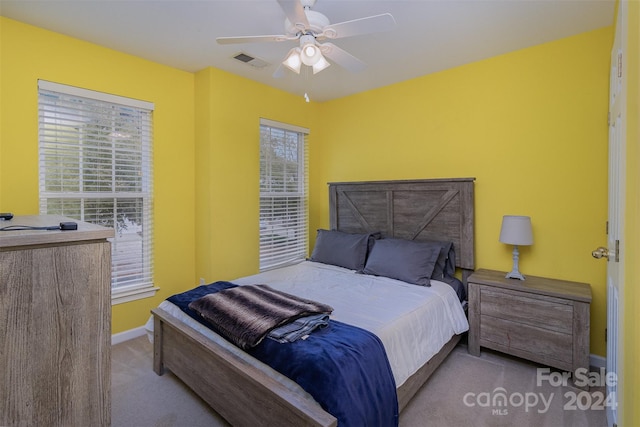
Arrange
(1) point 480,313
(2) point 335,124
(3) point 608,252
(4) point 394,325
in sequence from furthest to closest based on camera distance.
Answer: (2) point 335,124
(1) point 480,313
(4) point 394,325
(3) point 608,252

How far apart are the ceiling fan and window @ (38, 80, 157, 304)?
1.64m

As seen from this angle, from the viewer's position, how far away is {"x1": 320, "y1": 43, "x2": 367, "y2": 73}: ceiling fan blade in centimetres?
208

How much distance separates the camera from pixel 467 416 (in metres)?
2.01

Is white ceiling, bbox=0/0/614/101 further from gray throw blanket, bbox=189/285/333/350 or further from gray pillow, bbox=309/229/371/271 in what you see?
gray throw blanket, bbox=189/285/333/350

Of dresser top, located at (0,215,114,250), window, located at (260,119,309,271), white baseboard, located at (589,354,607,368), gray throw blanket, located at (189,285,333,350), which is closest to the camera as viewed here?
dresser top, located at (0,215,114,250)

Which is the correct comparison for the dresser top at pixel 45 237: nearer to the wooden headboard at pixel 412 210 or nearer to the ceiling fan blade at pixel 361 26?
the ceiling fan blade at pixel 361 26

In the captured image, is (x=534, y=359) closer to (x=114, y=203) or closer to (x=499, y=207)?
(x=499, y=207)

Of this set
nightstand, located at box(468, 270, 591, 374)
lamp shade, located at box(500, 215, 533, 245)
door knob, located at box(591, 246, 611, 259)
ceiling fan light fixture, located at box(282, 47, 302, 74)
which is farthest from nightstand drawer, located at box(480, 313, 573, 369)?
ceiling fan light fixture, located at box(282, 47, 302, 74)

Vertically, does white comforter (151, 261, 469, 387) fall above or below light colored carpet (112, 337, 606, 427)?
above

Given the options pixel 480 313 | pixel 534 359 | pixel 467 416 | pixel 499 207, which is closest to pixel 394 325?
pixel 467 416

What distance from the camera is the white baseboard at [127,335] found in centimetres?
295

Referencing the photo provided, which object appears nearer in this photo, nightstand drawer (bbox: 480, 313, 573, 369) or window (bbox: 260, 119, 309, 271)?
nightstand drawer (bbox: 480, 313, 573, 369)

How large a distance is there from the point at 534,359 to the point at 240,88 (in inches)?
147

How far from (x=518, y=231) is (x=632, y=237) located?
5.48 feet
